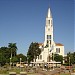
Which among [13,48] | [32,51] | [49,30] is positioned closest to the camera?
[32,51]

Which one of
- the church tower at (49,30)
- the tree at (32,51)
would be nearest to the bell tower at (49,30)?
the church tower at (49,30)

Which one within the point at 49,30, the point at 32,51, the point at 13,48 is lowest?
the point at 32,51

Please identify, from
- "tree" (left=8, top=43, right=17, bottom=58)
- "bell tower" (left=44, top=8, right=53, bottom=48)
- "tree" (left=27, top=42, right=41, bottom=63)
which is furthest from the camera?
"bell tower" (left=44, top=8, right=53, bottom=48)

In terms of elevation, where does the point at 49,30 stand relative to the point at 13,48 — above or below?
above

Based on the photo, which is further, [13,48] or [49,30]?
[49,30]

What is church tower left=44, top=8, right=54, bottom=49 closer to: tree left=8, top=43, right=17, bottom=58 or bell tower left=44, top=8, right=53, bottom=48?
bell tower left=44, top=8, right=53, bottom=48

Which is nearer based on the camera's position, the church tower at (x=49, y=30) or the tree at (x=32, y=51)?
the tree at (x=32, y=51)

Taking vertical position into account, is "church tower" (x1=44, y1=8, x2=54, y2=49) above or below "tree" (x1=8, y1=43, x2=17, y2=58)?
above

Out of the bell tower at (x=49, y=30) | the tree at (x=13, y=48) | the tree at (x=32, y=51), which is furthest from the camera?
the bell tower at (x=49, y=30)

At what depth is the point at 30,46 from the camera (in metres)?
107

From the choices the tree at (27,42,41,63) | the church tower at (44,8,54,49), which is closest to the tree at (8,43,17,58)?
the tree at (27,42,41,63)

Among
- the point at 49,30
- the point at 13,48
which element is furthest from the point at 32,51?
the point at 49,30

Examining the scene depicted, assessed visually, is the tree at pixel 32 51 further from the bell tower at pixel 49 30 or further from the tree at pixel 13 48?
the bell tower at pixel 49 30

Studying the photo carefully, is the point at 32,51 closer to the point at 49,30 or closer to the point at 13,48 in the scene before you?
the point at 13,48
